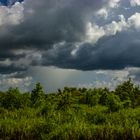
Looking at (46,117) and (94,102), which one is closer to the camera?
(46,117)

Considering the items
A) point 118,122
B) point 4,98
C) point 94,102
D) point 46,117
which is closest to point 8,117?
point 46,117

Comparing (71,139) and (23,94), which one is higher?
(23,94)

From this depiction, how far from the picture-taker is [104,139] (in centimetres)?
3061

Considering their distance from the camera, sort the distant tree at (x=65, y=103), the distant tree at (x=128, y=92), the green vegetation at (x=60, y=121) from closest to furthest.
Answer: the green vegetation at (x=60, y=121) < the distant tree at (x=65, y=103) < the distant tree at (x=128, y=92)

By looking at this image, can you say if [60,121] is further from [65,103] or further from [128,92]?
[128,92]

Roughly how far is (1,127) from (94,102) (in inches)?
943

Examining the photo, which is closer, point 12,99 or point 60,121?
point 60,121

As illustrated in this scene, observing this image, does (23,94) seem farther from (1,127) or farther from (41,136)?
(41,136)

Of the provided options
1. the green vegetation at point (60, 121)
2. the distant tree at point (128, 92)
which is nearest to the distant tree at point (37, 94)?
the green vegetation at point (60, 121)

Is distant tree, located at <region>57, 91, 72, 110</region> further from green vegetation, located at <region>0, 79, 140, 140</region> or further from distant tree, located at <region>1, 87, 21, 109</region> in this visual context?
distant tree, located at <region>1, 87, 21, 109</region>

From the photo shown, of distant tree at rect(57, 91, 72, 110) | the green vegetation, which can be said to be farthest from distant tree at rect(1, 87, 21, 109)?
distant tree at rect(57, 91, 72, 110)

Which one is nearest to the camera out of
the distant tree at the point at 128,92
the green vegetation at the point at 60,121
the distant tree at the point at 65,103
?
the green vegetation at the point at 60,121

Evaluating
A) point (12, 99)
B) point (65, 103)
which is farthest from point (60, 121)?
point (12, 99)

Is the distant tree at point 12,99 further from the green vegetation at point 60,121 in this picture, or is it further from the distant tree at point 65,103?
the distant tree at point 65,103
